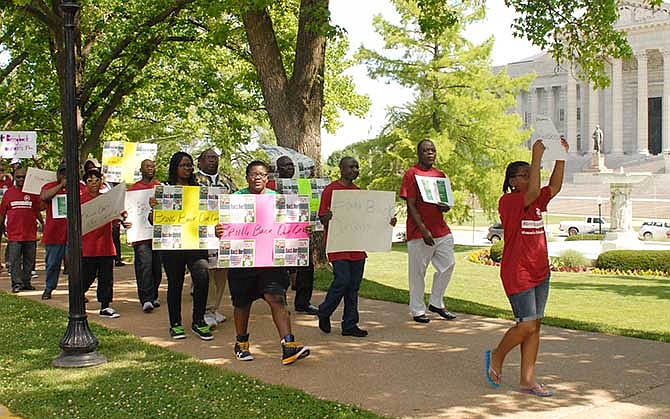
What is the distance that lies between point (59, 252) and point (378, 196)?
524 cm

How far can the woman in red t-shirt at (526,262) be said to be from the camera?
645cm

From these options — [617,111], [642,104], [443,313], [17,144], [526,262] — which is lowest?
[443,313]

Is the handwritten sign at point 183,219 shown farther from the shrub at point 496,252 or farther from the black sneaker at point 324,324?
the shrub at point 496,252

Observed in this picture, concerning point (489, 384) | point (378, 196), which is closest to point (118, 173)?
point (378, 196)

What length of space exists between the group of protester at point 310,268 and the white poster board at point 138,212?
14 cm

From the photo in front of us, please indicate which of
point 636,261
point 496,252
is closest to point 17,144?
point 496,252

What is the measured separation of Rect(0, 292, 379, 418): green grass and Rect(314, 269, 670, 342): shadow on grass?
14.3 feet

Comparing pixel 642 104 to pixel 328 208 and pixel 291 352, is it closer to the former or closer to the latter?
pixel 328 208

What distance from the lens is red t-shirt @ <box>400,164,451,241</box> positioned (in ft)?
31.4

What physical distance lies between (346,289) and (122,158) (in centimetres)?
750

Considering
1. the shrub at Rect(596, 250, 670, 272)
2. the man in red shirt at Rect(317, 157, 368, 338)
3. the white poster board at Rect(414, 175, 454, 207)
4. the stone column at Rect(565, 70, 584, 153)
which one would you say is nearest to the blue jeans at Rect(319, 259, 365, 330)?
the man in red shirt at Rect(317, 157, 368, 338)

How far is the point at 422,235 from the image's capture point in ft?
31.4

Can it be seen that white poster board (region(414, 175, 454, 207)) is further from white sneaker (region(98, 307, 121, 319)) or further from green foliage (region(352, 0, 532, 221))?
green foliage (region(352, 0, 532, 221))

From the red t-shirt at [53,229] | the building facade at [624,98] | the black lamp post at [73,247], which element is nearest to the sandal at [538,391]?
the black lamp post at [73,247]
